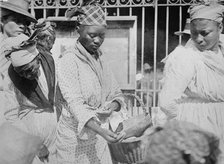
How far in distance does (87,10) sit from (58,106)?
0.88m

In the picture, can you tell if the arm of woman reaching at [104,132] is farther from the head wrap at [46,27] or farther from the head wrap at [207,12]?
the head wrap at [46,27]

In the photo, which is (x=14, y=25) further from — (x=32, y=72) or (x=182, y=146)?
(x=182, y=146)

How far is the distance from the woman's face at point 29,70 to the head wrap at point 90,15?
0.50 m

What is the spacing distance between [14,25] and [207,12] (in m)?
1.75

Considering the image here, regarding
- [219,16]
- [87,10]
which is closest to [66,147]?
[87,10]

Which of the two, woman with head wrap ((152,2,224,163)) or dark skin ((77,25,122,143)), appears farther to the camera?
woman with head wrap ((152,2,224,163))

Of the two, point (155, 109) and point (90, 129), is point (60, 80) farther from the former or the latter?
point (155, 109)

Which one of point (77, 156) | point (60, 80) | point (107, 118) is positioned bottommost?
point (77, 156)

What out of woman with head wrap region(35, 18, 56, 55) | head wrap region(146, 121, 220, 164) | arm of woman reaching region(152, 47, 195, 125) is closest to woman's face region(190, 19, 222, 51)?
arm of woman reaching region(152, 47, 195, 125)

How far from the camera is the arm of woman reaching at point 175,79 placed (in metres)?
4.41

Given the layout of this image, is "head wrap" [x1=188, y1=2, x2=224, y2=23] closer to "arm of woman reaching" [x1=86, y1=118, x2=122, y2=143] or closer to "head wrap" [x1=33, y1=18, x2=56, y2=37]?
"arm of woman reaching" [x1=86, y1=118, x2=122, y2=143]

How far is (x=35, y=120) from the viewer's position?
4570mm

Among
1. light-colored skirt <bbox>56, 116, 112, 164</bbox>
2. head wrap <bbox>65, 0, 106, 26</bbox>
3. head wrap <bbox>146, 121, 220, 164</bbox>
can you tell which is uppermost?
head wrap <bbox>65, 0, 106, 26</bbox>

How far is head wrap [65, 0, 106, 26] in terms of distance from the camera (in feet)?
14.9
